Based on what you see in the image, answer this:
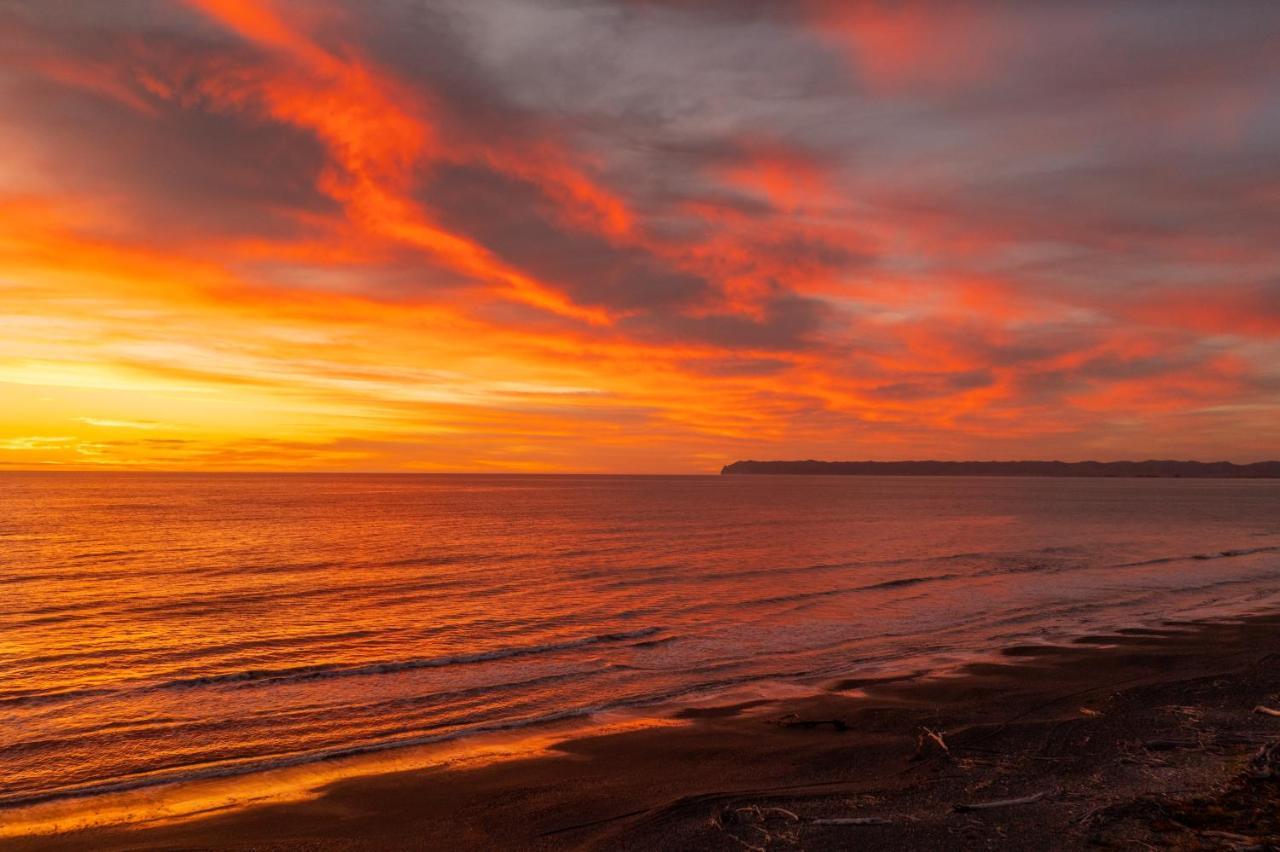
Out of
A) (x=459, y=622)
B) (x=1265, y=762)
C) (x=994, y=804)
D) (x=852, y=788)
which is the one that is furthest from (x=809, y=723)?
(x=459, y=622)

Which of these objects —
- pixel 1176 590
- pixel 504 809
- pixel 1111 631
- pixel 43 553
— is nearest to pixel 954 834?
pixel 504 809

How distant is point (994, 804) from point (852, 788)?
6.51 feet

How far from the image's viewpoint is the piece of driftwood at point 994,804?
10484 millimetres

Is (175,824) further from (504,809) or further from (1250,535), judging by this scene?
(1250,535)

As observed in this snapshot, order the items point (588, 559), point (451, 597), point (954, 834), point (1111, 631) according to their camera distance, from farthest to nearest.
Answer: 1. point (588, 559)
2. point (451, 597)
3. point (1111, 631)
4. point (954, 834)

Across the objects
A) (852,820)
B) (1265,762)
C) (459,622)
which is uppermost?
(1265,762)

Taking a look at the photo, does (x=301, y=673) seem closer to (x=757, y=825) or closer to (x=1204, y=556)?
(x=757, y=825)

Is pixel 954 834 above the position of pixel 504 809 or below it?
above

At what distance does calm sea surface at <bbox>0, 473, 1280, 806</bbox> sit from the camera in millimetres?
16547

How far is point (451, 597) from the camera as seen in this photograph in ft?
111

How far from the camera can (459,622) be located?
28.1 metres

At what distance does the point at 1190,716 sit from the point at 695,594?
21.5m

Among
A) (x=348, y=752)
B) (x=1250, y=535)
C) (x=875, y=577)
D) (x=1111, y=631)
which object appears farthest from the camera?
(x=1250, y=535)

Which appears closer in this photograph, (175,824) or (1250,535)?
(175,824)
